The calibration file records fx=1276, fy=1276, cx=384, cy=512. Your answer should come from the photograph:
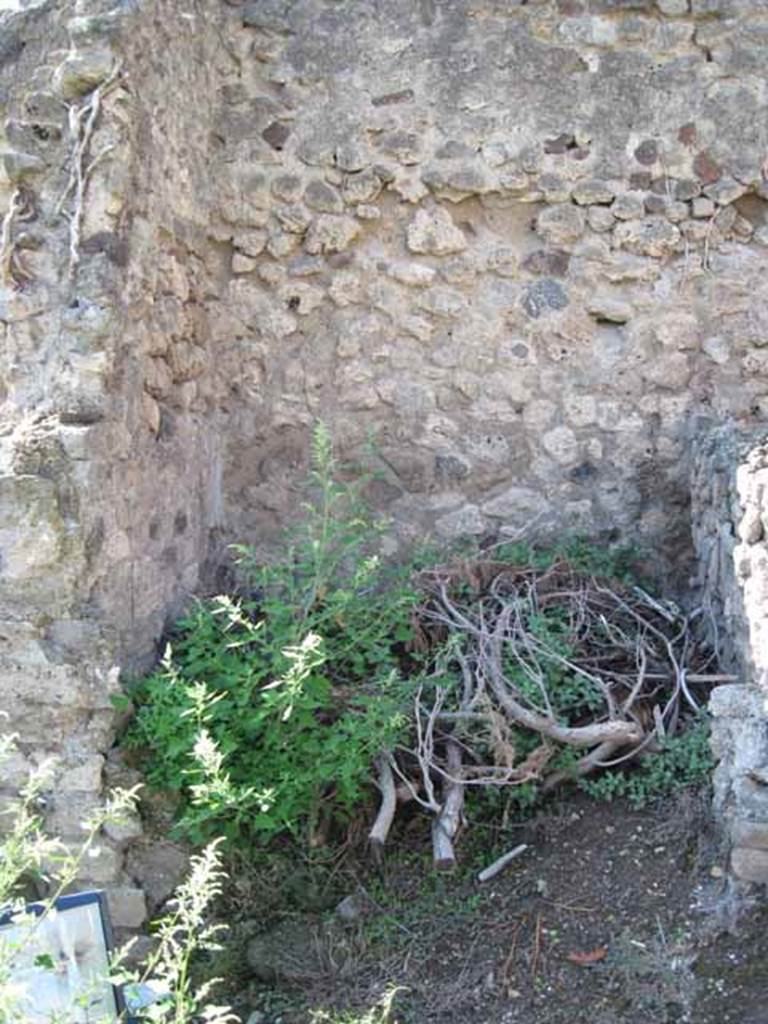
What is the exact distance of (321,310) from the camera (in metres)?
4.73

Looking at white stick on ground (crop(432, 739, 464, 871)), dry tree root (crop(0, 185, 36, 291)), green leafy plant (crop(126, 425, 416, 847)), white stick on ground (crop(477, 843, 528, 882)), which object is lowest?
white stick on ground (crop(477, 843, 528, 882))

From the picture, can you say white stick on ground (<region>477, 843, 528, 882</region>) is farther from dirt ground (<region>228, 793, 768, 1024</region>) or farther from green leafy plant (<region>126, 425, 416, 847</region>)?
green leafy plant (<region>126, 425, 416, 847</region>)

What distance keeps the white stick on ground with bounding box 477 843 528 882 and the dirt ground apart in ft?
0.06

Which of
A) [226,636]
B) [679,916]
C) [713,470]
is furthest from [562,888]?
[713,470]

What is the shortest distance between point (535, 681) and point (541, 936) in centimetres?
80

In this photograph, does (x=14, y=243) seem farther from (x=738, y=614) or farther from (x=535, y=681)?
(x=738, y=614)

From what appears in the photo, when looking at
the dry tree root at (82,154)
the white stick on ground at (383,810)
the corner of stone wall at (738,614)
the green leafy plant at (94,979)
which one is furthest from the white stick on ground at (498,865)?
the dry tree root at (82,154)

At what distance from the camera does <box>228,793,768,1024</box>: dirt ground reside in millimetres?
2992

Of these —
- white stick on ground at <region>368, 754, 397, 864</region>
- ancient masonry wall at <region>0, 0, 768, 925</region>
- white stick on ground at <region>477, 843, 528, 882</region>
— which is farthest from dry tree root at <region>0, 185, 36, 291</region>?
white stick on ground at <region>477, 843, 528, 882</region>

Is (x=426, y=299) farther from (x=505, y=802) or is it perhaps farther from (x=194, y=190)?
(x=505, y=802)

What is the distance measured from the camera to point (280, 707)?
3553mm

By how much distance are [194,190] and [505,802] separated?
2.33 metres

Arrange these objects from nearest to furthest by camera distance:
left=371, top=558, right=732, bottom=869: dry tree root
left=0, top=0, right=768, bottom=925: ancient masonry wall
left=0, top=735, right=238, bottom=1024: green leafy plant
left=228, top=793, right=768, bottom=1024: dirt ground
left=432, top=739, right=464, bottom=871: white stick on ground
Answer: left=0, top=735, right=238, bottom=1024: green leafy plant < left=228, top=793, right=768, bottom=1024: dirt ground < left=432, top=739, right=464, bottom=871: white stick on ground < left=371, top=558, right=732, bottom=869: dry tree root < left=0, top=0, right=768, bottom=925: ancient masonry wall

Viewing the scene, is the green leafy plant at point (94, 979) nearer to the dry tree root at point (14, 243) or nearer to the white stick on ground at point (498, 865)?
the white stick on ground at point (498, 865)
